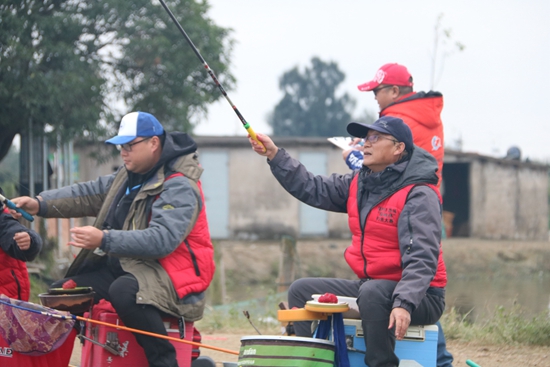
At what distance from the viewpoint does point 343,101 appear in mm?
58844

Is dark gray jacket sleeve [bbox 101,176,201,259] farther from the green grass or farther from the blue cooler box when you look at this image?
the green grass

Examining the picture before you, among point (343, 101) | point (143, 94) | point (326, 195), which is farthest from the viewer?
point (343, 101)

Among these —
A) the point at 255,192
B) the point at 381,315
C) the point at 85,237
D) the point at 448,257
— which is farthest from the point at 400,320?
the point at 255,192

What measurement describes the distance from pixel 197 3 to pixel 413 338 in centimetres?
1048

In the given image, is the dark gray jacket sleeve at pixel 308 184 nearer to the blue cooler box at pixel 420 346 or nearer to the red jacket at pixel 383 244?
the red jacket at pixel 383 244

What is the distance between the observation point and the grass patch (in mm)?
6125

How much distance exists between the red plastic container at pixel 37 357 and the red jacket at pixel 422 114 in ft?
7.97

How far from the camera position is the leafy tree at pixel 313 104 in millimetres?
56906

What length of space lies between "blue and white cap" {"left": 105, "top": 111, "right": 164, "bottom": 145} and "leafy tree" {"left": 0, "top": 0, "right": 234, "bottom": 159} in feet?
20.4

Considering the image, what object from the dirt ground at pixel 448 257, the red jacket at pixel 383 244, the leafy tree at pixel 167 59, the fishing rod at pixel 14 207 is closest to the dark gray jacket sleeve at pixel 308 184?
the red jacket at pixel 383 244

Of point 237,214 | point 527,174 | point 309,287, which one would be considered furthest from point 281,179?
point 527,174

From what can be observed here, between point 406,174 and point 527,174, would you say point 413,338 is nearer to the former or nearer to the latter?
point 406,174

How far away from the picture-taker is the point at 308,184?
4285 millimetres

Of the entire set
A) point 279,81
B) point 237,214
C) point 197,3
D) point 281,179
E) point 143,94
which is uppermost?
point 279,81
